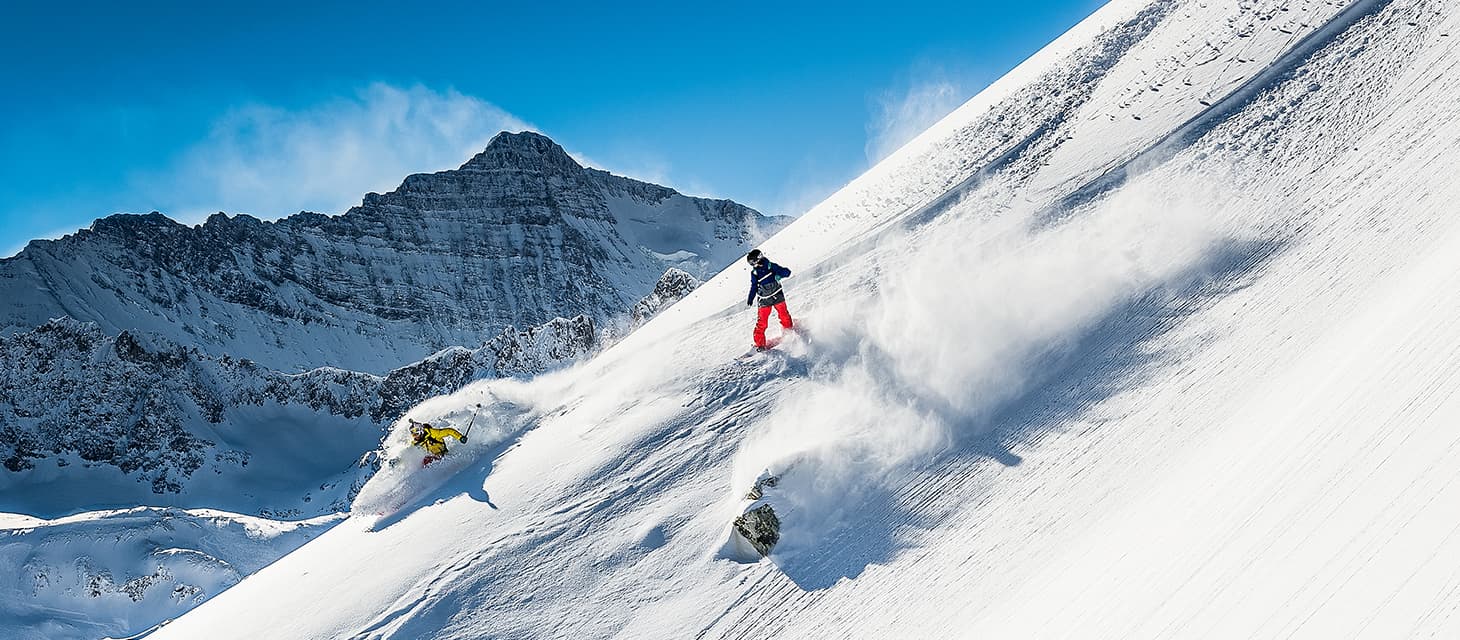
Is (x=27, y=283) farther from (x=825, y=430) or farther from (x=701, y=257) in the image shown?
(x=825, y=430)

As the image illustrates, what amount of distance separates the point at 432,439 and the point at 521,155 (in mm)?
173614

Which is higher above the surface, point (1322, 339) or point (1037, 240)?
point (1037, 240)

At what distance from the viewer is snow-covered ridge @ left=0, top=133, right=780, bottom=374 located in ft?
373

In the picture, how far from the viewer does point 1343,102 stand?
44.0 ft

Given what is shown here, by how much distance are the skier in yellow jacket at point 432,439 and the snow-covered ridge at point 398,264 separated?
114m

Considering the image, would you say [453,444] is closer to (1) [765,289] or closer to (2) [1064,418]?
(1) [765,289]

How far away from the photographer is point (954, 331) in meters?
11.9

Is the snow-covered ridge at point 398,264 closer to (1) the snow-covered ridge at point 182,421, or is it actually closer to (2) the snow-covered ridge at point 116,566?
(1) the snow-covered ridge at point 182,421

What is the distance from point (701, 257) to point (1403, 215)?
492 feet

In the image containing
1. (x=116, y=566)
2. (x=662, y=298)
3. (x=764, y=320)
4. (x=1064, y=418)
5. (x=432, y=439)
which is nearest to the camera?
(x=1064, y=418)

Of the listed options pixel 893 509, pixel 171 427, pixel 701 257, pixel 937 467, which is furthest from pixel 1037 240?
pixel 701 257

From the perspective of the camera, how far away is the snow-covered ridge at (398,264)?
373 feet

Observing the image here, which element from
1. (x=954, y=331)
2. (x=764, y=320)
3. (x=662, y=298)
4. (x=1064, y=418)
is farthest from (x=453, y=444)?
(x=662, y=298)

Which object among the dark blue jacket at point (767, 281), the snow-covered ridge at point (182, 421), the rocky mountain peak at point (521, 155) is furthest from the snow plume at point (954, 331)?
the rocky mountain peak at point (521, 155)
